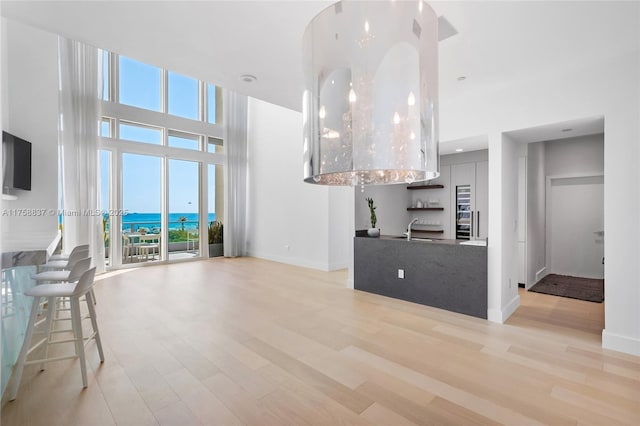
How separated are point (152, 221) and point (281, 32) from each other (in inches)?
247

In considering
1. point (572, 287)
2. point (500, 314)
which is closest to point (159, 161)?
point (500, 314)

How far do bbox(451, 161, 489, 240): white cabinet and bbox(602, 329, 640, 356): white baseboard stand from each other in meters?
3.16

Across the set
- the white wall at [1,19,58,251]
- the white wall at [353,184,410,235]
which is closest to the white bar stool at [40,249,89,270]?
the white wall at [1,19,58,251]

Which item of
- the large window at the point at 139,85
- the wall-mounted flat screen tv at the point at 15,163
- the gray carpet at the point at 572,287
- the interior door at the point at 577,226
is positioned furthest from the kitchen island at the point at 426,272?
the large window at the point at 139,85

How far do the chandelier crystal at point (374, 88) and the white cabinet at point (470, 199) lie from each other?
5.39m

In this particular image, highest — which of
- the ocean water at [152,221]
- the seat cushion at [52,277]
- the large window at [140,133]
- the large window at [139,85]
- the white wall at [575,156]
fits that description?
the large window at [139,85]

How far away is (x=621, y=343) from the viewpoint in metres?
2.90

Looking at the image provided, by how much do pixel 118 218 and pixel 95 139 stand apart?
5.46ft

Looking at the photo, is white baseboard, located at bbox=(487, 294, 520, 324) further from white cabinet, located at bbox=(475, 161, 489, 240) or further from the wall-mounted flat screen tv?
the wall-mounted flat screen tv

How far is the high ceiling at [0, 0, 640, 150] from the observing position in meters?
2.20

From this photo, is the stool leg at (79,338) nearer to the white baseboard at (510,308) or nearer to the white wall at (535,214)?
the white baseboard at (510,308)

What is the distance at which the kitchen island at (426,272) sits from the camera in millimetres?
3816

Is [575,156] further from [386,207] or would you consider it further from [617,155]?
[386,207]

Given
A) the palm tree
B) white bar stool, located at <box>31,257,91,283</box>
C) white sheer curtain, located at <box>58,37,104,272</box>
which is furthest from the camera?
the palm tree
